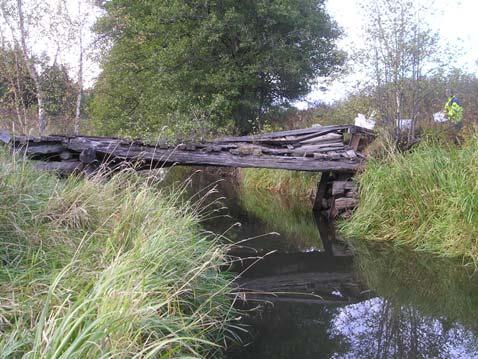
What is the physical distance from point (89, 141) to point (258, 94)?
36.0 feet

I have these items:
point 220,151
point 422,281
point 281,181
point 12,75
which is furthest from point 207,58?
point 422,281

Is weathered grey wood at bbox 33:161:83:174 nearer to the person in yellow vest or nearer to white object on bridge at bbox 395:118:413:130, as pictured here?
white object on bridge at bbox 395:118:413:130

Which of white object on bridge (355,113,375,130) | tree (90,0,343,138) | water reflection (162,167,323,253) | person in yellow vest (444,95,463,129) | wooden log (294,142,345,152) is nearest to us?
water reflection (162,167,323,253)

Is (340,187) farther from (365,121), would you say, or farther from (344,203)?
(365,121)

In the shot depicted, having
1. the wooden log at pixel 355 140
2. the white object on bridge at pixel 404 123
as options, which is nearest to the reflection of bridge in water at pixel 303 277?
the wooden log at pixel 355 140

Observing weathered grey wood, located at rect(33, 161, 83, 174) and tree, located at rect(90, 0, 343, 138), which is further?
tree, located at rect(90, 0, 343, 138)

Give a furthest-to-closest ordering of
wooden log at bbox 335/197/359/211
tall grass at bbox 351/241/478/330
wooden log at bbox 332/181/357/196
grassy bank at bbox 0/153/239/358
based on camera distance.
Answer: wooden log at bbox 332/181/357/196 → wooden log at bbox 335/197/359/211 → tall grass at bbox 351/241/478/330 → grassy bank at bbox 0/153/239/358

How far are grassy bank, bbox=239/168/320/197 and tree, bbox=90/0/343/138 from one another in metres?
2.29

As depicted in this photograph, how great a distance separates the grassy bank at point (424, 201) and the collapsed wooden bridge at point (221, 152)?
3.39 feet

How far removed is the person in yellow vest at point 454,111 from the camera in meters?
9.89

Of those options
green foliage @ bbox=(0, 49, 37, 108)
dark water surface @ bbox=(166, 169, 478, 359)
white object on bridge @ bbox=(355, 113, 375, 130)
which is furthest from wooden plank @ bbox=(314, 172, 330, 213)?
green foliage @ bbox=(0, 49, 37, 108)

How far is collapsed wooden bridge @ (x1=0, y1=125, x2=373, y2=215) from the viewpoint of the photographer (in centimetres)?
706

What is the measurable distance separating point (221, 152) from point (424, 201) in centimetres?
349

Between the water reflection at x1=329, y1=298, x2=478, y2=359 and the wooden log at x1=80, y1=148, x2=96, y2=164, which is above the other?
the wooden log at x1=80, y1=148, x2=96, y2=164
